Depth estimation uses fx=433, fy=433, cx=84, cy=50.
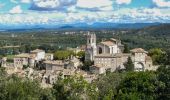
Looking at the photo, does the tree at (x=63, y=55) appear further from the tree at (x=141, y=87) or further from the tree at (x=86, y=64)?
the tree at (x=141, y=87)

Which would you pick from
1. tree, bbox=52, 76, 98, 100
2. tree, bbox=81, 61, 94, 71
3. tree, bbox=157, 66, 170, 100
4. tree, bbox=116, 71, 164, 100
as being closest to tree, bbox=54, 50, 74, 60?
tree, bbox=81, 61, 94, 71

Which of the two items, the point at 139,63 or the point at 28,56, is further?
the point at 28,56

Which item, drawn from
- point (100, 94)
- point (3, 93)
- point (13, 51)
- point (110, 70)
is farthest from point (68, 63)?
point (13, 51)

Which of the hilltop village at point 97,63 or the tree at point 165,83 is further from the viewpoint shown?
the hilltop village at point 97,63

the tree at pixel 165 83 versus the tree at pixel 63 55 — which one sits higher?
the tree at pixel 165 83

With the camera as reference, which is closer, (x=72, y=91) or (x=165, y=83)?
(x=72, y=91)

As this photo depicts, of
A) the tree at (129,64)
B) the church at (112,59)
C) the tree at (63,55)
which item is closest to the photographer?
the tree at (129,64)

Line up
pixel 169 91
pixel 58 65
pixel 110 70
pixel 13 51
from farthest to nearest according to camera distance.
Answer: pixel 13 51
pixel 58 65
pixel 110 70
pixel 169 91

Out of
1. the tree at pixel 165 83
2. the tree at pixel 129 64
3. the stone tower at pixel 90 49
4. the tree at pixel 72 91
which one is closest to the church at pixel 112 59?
the stone tower at pixel 90 49

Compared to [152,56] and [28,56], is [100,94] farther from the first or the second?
[28,56]

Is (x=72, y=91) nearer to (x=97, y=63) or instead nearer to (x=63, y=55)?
(x=97, y=63)

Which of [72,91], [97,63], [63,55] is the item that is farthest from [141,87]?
[63,55]
